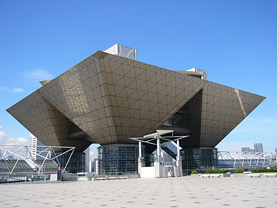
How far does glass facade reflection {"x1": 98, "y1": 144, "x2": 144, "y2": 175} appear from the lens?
48.5 metres

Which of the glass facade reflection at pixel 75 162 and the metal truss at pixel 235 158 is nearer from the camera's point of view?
the glass facade reflection at pixel 75 162

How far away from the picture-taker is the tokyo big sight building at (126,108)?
40562 millimetres

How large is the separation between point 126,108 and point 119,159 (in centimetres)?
1055

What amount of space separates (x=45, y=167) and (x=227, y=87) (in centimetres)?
4049

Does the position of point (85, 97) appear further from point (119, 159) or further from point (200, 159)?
point (200, 159)

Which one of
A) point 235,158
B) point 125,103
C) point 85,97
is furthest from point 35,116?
point 235,158

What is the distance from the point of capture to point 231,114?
56.8 meters

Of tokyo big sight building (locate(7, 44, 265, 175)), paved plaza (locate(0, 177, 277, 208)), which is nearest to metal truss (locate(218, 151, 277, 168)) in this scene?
tokyo big sight building (locate(7, 44, 265, 175))

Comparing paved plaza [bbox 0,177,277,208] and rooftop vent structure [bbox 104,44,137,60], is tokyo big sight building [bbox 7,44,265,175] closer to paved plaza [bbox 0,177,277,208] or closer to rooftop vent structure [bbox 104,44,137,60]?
rooftop vent structure [bbox 104,44,137,60]

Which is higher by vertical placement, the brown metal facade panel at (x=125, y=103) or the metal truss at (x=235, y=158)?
the brown metal facade panel at (x=125, y=103)

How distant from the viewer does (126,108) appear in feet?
144

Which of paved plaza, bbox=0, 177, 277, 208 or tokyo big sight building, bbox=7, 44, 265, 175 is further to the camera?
tokyo big sight building, bbox=7, 44, 265, 175

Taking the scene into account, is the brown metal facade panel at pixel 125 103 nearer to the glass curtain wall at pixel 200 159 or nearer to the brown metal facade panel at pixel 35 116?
the brown metal facade panel at pixel 35 116

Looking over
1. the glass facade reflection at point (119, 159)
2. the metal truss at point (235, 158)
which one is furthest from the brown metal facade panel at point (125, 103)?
the metal truss at point (235, 158)
